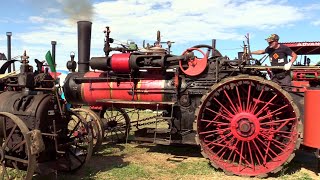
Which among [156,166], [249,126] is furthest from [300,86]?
[156,166]

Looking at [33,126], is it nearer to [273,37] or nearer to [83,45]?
[83,45]

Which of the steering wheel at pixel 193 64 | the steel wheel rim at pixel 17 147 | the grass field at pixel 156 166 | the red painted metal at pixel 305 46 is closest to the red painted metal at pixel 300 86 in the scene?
the grass field at pixel 156 166

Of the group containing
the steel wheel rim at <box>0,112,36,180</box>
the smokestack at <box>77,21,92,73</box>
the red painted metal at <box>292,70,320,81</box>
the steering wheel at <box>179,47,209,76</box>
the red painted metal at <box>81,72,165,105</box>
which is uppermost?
the smokestack at <box>77,21,92,73</box>

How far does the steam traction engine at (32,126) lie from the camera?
16.0 feet

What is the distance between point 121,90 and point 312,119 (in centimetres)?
383

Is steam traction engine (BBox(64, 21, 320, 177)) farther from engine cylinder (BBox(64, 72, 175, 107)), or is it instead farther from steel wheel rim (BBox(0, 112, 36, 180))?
steel wheel rim (BBox(0, 112, 36, 180))

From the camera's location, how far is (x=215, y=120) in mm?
6676

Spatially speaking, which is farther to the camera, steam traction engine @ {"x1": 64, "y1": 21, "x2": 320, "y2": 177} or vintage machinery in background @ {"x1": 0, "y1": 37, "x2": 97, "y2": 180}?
steam traction engine @ {"x1": 64, "y1": 21, "x2": 320, "y2": 177}

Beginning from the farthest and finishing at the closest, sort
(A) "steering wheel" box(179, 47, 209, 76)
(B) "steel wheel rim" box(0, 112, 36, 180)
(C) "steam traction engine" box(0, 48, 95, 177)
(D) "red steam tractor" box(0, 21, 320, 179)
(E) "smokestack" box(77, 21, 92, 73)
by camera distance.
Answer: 1. (E) "smokestack" box(77, 21, 92, 73)
2. (A) "steering wheel" box(179, 47, 209, 76)
3. (D) "red steam tractor" box(0, 21, 320, 179)
4. (C) "steam traction engine" box(0, 48, 95, 177)
5. (B) "steel wheel rim" box(0, 112, 36, 180)

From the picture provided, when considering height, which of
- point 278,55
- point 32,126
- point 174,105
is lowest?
point 32,126

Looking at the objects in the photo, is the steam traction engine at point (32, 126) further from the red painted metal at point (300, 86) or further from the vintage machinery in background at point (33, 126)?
the red painted metal at point (300, 86)

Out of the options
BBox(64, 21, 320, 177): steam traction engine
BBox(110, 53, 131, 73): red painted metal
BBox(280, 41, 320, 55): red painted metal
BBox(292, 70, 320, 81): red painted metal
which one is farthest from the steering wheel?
BBox(280, 41, 320, 55): red painted metal

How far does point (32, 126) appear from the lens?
5.16 m

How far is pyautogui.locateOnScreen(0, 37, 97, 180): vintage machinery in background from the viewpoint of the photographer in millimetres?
4891
